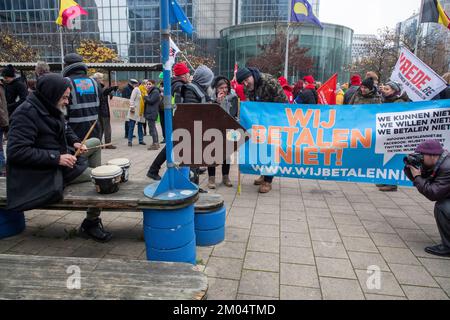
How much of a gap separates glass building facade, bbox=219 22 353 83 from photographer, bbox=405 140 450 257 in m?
39.1

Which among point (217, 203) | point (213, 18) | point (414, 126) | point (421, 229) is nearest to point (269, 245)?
point (217, 203)

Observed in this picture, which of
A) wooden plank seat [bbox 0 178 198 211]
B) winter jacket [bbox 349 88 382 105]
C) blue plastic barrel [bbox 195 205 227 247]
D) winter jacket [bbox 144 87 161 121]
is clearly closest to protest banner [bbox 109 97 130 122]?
winter jacket [bbox 144 87 161 121]

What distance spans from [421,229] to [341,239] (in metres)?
1.22

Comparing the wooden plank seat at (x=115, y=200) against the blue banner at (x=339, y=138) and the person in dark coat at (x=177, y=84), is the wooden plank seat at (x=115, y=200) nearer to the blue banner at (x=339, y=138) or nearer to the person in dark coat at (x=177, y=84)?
the person in dark coat at (x=177, y=84)

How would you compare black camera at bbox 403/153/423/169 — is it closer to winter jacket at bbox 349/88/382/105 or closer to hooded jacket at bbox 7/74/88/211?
winter jacket at bbox 349/88/382/105

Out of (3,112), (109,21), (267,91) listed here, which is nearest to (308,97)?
(267,91)

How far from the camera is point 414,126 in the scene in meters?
5.02

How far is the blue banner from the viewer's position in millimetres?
5031

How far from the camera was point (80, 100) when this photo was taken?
4.42m

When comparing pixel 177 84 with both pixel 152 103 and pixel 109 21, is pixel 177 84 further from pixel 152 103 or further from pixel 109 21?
pixel 109 21

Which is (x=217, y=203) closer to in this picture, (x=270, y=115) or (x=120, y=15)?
(x=270, y=115)

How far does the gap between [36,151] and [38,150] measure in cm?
3

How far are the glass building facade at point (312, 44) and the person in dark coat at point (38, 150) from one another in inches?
1566

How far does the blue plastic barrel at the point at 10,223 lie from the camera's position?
3777 mm
